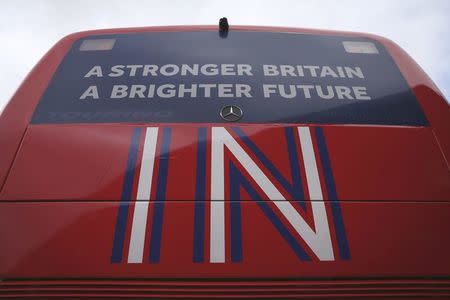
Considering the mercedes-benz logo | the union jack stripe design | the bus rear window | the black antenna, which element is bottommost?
the union jack stripe design

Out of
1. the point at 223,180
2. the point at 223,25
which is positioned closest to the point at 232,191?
the point at 223,180

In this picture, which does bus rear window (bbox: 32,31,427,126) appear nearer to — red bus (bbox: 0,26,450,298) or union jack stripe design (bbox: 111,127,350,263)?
red bus (bbox: 0,26,450,298)

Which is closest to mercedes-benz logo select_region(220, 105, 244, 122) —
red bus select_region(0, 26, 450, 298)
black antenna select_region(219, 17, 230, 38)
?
red bus select_region(0, 26, 450, 298)

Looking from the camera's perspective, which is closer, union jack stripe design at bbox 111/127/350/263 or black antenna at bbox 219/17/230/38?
union jack stripe design at bbox 111/127/350/263

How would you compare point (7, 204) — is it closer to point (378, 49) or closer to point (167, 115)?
point (167, 115)

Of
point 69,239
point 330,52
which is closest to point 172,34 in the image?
point 330,52

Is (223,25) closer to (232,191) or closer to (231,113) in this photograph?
(231,113)

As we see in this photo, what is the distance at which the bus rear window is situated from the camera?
1.58 meters

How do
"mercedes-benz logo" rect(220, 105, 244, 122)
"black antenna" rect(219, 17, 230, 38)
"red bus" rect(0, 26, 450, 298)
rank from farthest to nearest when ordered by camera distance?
"black antenna" rect(219, 17, 230, 38) < "mercedes-benz logo" rect(220, 105, 244, 122) < "red bus" rect(0, 26, 450, 298)

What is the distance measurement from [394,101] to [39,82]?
5.93 ft

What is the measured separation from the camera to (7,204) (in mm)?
1291

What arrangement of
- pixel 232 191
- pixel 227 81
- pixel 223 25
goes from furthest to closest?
pixel 223 25 → pixel 227 81 → pixel 232 191

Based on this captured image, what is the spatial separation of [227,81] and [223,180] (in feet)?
1.99

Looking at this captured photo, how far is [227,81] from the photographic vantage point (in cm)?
174
